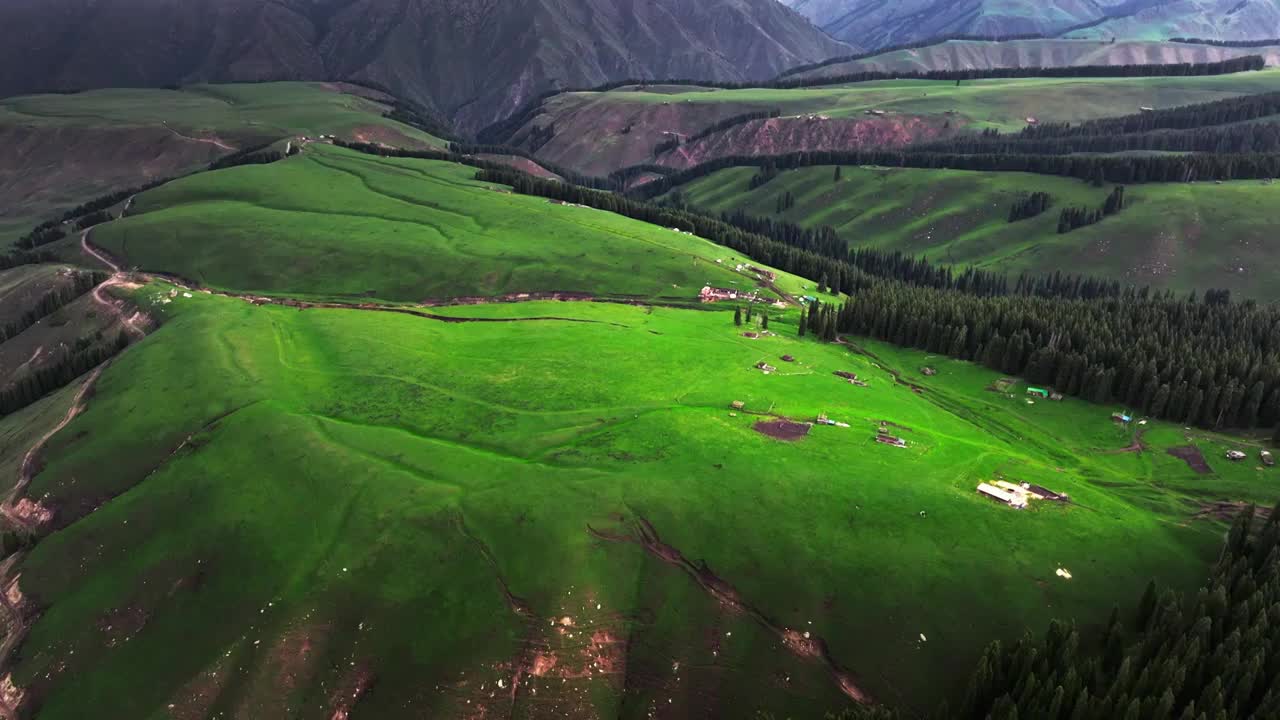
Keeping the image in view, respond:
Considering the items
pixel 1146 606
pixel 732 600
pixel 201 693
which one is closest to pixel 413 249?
pixel 201 693

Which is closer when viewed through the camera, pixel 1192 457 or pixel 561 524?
pixel 561 524

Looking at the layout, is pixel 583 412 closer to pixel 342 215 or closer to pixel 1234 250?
pixel 342 215

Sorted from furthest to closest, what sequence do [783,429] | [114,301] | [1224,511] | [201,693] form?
[114,301], [783,429], [1224,511], [201,693]

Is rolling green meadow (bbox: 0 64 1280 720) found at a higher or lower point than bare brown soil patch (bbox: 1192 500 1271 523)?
lower

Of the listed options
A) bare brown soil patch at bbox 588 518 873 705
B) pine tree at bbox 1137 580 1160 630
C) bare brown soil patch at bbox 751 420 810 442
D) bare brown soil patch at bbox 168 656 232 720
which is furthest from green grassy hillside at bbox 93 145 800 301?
pine tree at bbox 1137 580 1160 630

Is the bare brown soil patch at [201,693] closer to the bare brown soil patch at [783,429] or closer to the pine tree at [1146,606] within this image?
the bare brown soil patch at [783,429]

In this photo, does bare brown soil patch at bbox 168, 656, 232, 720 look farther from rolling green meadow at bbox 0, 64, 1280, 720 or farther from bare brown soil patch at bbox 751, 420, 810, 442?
bare brown soil patch at bbox 751, 420, 810, 442

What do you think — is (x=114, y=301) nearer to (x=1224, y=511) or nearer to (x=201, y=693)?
(x=201, y=693)
